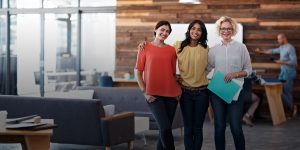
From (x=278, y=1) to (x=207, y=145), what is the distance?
16.3 feet

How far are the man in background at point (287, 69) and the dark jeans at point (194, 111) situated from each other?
5992 mm

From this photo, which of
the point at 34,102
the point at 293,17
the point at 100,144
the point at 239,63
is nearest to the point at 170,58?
the point at 239,63

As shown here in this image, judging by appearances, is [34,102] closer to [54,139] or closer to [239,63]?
[54,139]

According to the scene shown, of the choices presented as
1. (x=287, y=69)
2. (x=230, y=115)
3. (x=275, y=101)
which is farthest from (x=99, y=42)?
(x=230, y=115)

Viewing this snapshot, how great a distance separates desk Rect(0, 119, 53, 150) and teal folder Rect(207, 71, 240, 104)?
1639mm

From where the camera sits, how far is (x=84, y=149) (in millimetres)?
7395

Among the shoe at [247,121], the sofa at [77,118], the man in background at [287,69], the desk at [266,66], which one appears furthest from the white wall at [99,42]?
the sofa at [77,118]

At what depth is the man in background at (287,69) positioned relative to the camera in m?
11.1

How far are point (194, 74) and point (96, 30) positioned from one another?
28.6 ft

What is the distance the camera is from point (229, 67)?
5.43 metres

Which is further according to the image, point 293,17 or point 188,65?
point 293,17

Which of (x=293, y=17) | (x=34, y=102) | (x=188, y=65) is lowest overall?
(x=34, y=102)

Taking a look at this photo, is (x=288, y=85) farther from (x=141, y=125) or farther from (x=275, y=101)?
(x=141, y=125)

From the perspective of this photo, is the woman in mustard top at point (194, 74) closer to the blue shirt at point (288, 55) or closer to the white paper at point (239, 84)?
the white paper at point (239, 84)
